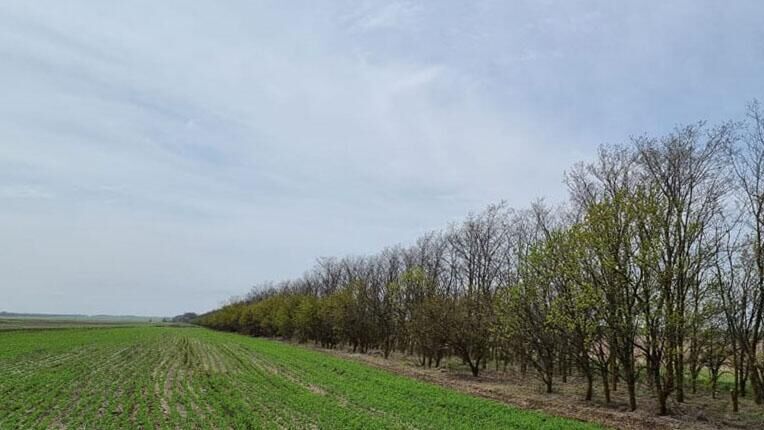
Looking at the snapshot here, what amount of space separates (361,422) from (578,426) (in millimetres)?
7394

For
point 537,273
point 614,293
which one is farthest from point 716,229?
point 537,273

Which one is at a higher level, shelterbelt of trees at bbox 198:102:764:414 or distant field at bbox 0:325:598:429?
shelterbelt of trees at bbox 198:102:764:414

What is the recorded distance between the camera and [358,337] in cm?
6644

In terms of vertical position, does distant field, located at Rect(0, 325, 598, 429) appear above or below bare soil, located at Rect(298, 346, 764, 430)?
below

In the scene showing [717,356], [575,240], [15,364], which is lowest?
[15,364]

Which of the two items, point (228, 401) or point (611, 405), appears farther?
point (611, 405)

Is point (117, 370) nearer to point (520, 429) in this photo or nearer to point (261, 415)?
point (261, 415)

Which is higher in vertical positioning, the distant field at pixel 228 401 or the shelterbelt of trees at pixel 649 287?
the shelterbelt of trees at pixel 649 287

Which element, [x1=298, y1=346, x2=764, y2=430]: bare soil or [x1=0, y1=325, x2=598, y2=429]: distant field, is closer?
[x1=0, y1=325, x2=598, y2=429]: distant field

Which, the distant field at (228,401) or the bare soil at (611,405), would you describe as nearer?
the distant field at (228,401)

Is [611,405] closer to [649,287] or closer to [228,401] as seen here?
[649,287]

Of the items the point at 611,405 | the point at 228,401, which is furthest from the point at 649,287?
the point at 228,401

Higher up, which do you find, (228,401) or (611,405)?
(611,405)

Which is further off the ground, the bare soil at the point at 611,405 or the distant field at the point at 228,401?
the bare soil at the point at 611,405
